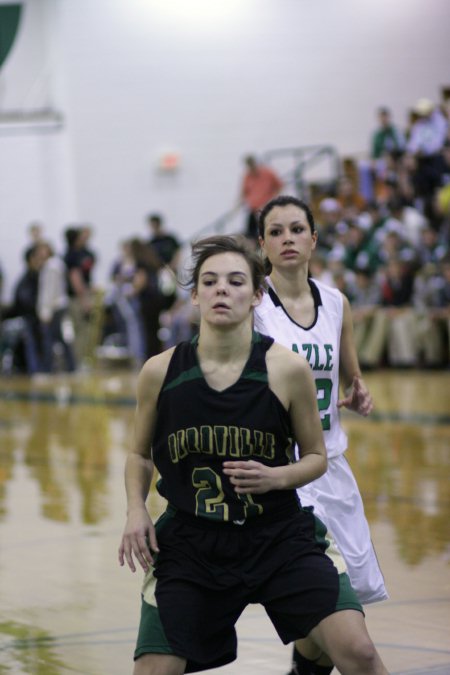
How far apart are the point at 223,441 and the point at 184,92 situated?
21981 mm

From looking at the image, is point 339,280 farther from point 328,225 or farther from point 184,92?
point 184,92

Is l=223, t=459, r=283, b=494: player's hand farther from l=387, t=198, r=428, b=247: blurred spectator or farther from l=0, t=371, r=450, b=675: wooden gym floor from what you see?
l=387, t=198, r=428, b=247: blurred spectator

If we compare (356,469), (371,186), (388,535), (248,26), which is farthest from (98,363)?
(388,535)

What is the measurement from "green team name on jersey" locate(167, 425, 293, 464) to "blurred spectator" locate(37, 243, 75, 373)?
14259 mm

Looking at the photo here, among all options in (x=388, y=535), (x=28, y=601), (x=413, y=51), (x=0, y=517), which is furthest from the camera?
(x=413, y=51)

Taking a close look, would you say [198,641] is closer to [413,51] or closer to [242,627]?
[242,627]

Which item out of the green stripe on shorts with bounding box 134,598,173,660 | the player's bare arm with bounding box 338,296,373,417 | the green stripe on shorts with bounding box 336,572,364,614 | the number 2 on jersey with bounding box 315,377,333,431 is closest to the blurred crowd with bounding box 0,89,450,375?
the player's bare arm with bounding box 338,296,373,417

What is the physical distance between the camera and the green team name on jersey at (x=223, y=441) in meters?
3.37

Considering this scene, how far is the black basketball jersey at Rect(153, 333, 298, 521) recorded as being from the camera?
3.38 meters

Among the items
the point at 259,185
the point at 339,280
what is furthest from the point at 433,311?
the point at 259,185

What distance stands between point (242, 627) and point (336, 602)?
1769 mm

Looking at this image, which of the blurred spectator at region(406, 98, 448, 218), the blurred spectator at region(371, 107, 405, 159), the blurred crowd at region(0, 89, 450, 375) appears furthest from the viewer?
the blurred spectator at region(371, 107, 405, 159)

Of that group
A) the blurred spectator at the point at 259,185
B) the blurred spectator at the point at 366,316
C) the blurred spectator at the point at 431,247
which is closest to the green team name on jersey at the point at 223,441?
the blurred spectator at the point at 431,247

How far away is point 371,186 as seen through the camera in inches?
859
